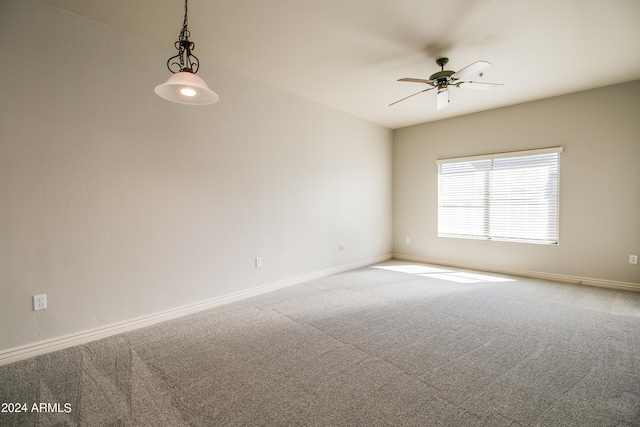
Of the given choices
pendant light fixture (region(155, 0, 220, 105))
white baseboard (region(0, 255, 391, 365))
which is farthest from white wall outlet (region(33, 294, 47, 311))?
pendant light fixture (region(155, 0, 220, 105))

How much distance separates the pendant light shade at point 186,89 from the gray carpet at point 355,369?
1896 millimetres

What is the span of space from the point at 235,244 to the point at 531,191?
471 centimetres

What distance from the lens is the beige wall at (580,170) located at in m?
3.82

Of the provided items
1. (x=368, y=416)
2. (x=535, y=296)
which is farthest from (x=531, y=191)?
(x=368, y=416)

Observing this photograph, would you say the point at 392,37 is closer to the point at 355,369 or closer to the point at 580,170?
the point at 355,369

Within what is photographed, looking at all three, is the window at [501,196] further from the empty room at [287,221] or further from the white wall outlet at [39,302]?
the white wall outlet at [39,302]

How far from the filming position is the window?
4441 millimetres

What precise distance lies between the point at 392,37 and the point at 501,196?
3.54 m

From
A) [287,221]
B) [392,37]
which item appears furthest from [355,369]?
[392,37]

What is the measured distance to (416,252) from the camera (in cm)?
594

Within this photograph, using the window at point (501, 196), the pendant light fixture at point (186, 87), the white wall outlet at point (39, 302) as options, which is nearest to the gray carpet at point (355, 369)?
the white wall outlet at point (39, 302)

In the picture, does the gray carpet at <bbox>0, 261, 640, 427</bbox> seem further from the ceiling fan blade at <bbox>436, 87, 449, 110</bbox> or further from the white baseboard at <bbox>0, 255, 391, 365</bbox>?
the ceiling fan blade at <bbox>436, 87, 449, 110</bbox>

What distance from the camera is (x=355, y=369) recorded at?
208 centimetres

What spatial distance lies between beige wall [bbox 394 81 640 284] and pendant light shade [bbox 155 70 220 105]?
486 cm
